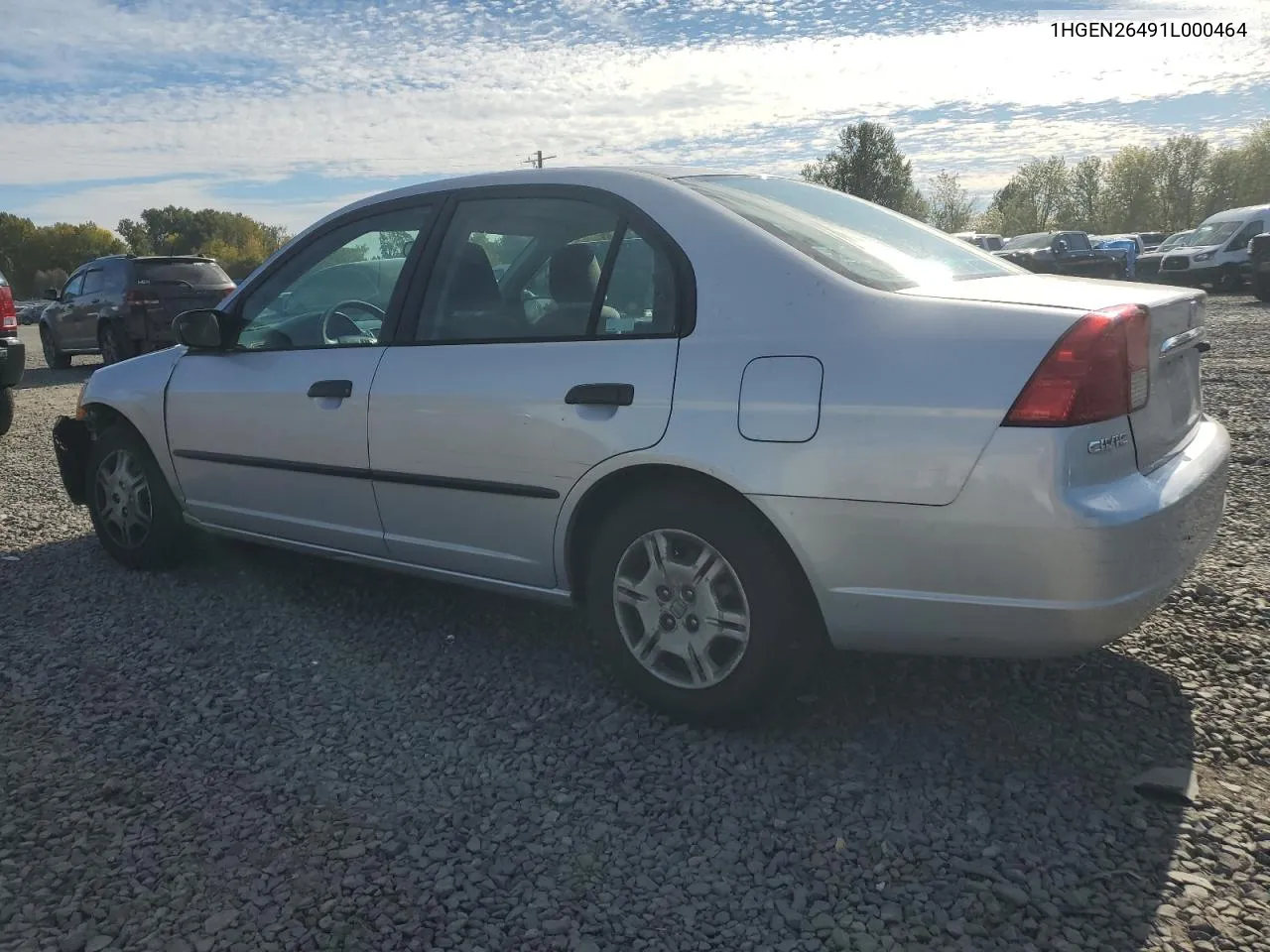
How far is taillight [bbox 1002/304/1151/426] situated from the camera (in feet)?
8.13

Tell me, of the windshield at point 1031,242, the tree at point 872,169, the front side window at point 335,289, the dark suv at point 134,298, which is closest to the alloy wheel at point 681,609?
the front side window at point 335,289

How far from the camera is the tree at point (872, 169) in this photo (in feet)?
247

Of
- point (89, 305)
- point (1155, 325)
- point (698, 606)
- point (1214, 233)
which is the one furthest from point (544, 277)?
point (1214, 233)

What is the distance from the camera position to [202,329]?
4.25 m

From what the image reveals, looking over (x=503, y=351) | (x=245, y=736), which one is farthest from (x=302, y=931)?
(x=503, y=351)

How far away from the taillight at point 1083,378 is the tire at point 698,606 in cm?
77

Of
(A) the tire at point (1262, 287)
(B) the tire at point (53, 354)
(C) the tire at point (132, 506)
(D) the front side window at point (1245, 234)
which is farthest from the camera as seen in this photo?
(D) the front side window at point (1245, 234)

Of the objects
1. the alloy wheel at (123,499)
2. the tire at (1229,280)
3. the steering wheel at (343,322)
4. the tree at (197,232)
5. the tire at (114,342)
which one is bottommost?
the tire at (1229,280)

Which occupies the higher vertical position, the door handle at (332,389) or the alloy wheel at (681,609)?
the door handle at (332,389)

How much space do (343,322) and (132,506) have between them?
5.48ft

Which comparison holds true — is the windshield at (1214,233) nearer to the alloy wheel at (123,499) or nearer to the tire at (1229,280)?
the tire at (1229,280)

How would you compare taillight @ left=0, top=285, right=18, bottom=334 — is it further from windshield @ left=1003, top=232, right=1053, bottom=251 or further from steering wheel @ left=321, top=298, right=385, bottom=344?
windshield @ left=1003, top=232, right=1053, bottom=251

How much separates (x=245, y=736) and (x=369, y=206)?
81.3 inches

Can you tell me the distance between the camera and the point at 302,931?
2268mm
